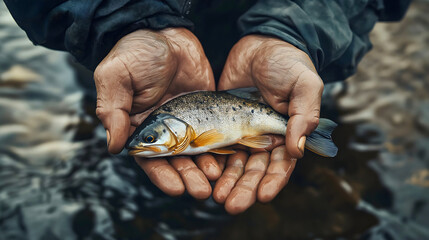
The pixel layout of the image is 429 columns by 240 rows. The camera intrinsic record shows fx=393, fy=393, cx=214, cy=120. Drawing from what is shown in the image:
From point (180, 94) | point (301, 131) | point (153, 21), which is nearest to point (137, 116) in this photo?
point (180, 94)

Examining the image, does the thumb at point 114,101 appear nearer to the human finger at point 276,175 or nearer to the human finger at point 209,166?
the human finger at point 209,166

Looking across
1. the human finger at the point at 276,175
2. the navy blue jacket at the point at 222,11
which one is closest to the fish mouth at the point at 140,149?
the human finger at the point at 276,175

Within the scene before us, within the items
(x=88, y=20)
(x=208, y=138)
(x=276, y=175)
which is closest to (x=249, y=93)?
(x=208, y=138)

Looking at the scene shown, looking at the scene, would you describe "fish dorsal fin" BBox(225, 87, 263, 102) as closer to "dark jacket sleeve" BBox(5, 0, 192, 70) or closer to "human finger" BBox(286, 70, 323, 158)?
"human finger" BBox(286, 70, 323, 158)

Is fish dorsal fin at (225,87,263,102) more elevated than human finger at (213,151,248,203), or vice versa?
fish dorsal fin at (225,87,263,102)

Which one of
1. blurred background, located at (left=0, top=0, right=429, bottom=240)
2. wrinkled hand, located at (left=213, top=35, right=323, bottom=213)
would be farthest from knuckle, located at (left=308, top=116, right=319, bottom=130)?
blurred background, located at (left=0, top=0, right=429, bottom=240)

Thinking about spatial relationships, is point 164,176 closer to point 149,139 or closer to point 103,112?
point 149,139

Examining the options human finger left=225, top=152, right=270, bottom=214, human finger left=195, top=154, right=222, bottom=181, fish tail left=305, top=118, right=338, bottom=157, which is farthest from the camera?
fish tail left=305, top=118, right=338, bottom=157
